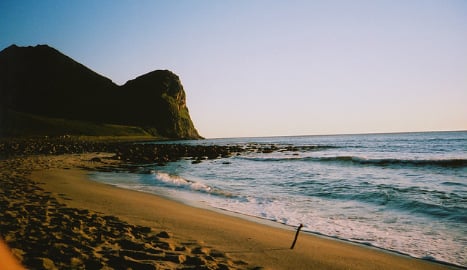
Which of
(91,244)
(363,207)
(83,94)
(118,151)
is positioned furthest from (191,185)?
(83,94)

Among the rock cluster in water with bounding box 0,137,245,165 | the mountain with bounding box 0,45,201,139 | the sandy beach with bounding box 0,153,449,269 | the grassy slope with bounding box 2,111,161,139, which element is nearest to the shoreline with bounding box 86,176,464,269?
the sandy beach with bounding box 0,153,449,269

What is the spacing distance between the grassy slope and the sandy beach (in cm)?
7734

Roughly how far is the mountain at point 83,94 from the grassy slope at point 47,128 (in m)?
23.6

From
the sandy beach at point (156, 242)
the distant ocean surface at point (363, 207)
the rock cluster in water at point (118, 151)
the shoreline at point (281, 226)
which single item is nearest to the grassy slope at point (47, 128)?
the rock cluster in water at point (118, 151)

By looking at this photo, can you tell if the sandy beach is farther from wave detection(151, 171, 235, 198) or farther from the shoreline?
wave detection(151, 171, 235, 198)

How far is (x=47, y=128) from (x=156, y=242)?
9498cm

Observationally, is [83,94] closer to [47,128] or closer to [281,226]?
[47,128]

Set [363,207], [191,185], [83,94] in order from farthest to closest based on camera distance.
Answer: [83,94]
[191,185]
[363,207]

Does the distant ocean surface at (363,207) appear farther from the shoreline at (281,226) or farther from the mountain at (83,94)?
the mountain at (83,94)

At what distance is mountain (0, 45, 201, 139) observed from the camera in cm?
13175

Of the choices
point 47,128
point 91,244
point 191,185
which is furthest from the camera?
point 47,128

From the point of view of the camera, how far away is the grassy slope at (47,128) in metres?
76.9

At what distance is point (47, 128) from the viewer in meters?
85.1

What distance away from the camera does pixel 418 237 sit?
22.5 ft
